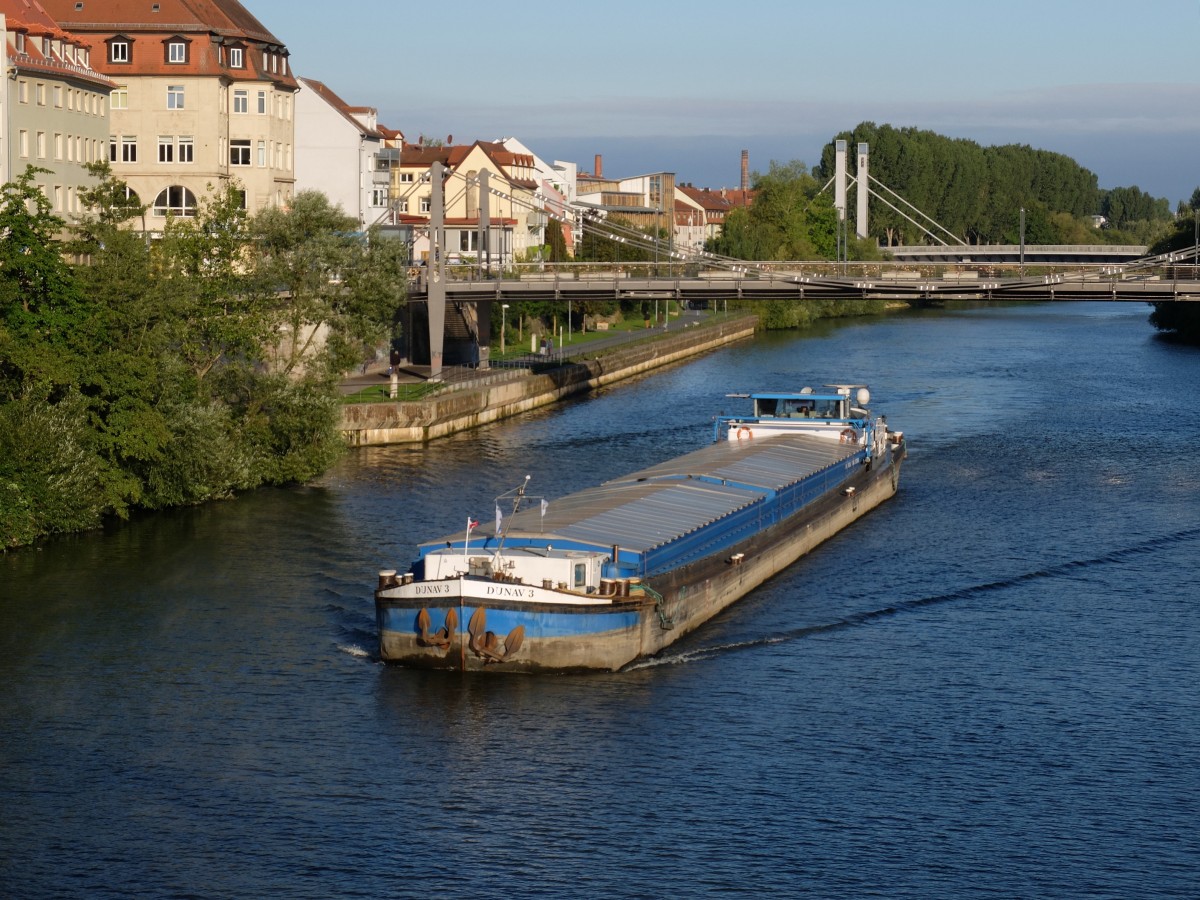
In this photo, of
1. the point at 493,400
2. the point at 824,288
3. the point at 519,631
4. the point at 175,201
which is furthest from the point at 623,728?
the point at 175,201

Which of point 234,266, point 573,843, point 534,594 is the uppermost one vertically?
point 234,266

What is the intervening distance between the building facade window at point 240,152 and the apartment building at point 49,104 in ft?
16.9

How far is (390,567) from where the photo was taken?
3184 cm

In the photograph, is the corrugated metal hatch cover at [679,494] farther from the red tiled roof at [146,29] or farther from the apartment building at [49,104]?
the red tiled roof at [146,29]

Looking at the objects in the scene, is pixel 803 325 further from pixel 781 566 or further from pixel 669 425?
pixel 781 566

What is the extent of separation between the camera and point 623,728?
2275cm

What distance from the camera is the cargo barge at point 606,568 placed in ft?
80.0

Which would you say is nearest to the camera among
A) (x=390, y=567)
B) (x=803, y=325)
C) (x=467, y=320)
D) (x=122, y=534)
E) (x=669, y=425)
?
(x=390, y=567)

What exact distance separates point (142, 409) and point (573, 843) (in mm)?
19719

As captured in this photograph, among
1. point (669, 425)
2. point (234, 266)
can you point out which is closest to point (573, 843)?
point (234, 266)

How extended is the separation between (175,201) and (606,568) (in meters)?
41.8

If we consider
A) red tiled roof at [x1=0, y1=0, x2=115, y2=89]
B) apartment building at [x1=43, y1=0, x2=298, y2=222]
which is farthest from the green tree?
apartment building at [x1=43, y1=0, x2=298, y2=222]

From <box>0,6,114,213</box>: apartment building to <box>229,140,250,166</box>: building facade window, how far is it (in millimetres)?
5162

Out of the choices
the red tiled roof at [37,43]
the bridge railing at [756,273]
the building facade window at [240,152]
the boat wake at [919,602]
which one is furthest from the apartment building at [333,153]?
the boat wake at [919,602]
